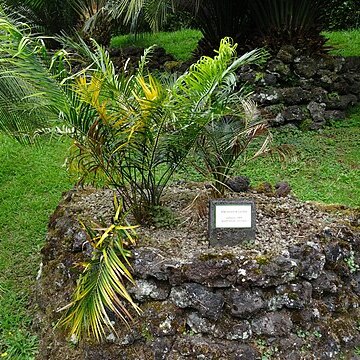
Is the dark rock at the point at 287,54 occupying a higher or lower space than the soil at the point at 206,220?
lower

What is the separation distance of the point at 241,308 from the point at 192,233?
760mm

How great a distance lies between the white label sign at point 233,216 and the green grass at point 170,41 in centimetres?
681

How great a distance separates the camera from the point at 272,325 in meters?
3.33

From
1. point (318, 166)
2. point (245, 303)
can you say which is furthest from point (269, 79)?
point (245, 303)

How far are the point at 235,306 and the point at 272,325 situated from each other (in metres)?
0.25

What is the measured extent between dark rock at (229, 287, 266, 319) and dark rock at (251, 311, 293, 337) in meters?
0.06

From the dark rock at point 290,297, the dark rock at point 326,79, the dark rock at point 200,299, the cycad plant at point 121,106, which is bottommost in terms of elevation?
the dark rock at point 326,79

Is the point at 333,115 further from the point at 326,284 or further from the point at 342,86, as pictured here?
the point at 326,284

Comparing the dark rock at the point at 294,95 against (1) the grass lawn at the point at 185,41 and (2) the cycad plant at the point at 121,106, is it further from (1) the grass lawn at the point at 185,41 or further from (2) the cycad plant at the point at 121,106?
(2) the cycad plant at the point at 121,106

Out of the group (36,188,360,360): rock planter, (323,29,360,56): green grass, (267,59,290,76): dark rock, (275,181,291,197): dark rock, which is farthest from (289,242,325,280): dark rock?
(323,29,360,56): green grass

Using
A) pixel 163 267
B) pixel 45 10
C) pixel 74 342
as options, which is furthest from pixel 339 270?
pixel 45 10

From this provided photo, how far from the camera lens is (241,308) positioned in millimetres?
3293

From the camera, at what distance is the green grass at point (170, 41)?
34.6 ft

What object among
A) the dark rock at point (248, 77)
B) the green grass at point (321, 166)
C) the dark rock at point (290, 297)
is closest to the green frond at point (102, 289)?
the dark rock at point (290, 297)
